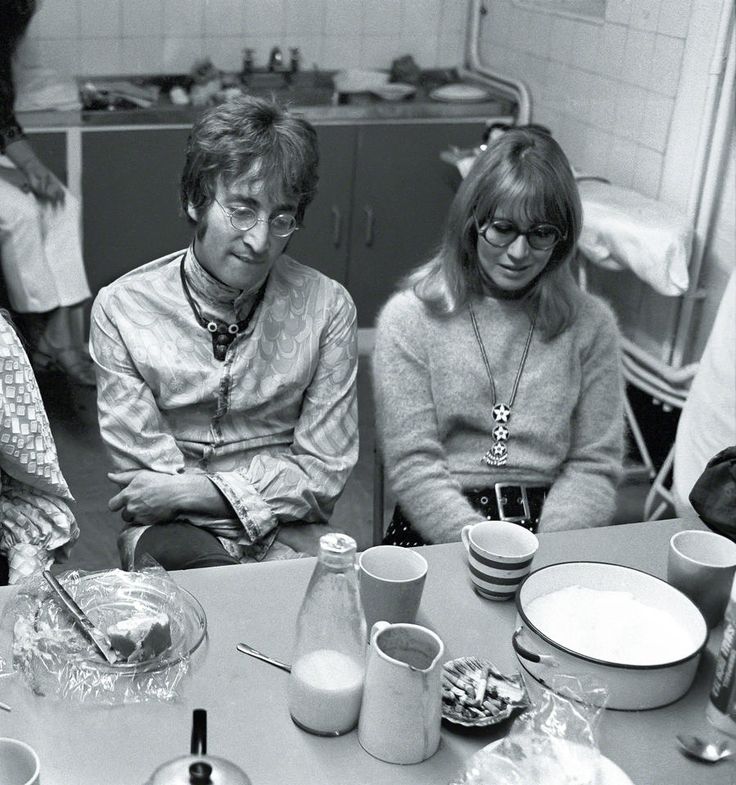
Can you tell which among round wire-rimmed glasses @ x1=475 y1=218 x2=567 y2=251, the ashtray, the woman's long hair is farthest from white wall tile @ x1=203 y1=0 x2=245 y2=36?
the ashtray

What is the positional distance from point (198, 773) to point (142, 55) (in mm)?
3650

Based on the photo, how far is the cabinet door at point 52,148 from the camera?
345 centimetres

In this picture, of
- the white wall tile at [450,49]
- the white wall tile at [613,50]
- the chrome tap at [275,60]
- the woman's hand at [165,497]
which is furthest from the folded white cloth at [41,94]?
the woman's hand at [165,497]

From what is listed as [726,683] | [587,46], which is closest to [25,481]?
[726,683]

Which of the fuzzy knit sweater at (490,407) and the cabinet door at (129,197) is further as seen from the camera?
the cabinet door at (129,197)

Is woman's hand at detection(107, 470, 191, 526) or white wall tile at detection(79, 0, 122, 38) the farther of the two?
white wall tile at detection(79, 0, 122, 38)

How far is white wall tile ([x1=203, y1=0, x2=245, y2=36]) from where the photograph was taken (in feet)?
13.1

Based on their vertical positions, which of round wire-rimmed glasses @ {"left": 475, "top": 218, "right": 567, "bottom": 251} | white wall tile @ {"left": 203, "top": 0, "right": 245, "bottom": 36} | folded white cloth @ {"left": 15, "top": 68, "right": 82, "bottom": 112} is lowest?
folded white cloth @ {"left": 15, "top": 68, "right": 82, "bottom": 112}

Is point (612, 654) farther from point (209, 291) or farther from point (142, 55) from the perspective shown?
point (142, 55)

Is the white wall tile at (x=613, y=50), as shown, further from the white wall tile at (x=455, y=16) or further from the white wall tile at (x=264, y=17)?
the white wall tile at (x=264, y=17)

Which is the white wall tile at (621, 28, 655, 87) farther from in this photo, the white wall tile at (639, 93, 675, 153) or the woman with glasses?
the woman with glasses

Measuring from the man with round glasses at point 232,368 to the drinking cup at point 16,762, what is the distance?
2.20 ft

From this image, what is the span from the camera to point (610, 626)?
3.94ft

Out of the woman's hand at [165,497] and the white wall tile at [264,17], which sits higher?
the white wall tile at [264,17]
